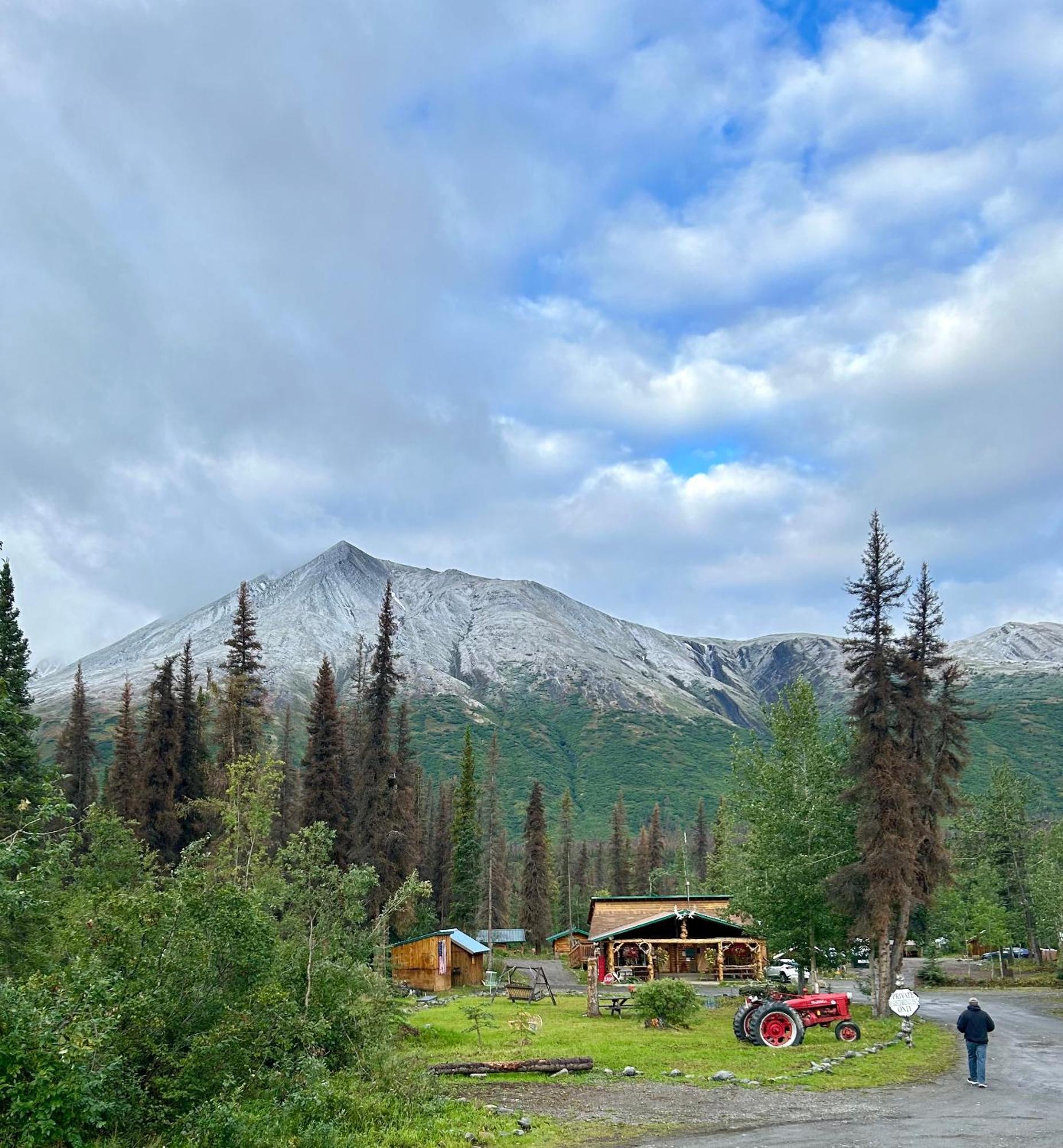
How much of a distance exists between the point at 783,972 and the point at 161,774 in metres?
37.6

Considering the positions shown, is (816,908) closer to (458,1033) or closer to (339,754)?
(458,1033)

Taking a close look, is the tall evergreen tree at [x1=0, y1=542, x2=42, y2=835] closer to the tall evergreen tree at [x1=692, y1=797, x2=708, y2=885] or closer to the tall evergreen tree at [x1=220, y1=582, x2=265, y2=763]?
the tall evergreen tree at [x1=220, y1=582, x2=265, y2=763]

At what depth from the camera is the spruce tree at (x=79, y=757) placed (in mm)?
57613

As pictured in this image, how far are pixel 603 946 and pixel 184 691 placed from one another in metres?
30.1

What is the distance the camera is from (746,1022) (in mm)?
23562

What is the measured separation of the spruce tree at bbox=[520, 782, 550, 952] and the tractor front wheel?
60.3 metres

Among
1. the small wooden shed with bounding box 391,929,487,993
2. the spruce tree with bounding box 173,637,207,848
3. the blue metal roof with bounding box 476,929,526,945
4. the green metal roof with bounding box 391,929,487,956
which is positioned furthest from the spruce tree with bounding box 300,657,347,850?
the blue metal roof with bounding box 476,929,526,945

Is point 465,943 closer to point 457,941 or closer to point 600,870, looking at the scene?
point 457,941

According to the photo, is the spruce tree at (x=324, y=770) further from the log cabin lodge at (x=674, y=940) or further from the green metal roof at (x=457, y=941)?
the log cabin lodge at (x=674, y=940)

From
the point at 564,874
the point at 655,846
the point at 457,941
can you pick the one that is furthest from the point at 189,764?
the point at 564,874

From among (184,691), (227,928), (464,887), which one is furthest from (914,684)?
(464,887)

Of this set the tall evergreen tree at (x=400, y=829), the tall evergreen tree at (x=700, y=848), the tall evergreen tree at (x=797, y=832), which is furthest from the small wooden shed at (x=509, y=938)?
the tall evergreen tree at (x=797, y=832)

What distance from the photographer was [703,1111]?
1505 centimetres

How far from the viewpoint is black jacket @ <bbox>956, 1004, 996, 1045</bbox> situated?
17656 millimetres
